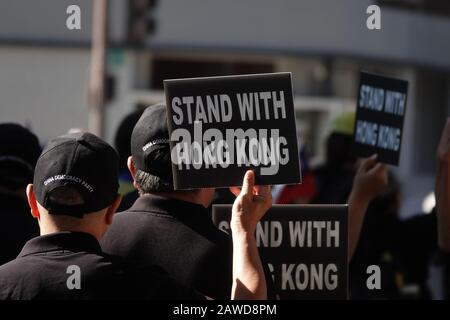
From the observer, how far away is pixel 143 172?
3650mm

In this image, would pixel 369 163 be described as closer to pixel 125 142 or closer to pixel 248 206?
pixel 125 142

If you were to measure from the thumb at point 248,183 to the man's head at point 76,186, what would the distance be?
35 cm

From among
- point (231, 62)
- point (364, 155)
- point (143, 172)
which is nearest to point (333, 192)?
Answer: point (364, 155)

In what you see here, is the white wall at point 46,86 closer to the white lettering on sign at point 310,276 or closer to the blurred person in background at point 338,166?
the blurred person in background at point 338,166

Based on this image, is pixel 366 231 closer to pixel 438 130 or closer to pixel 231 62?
pixel 231 62

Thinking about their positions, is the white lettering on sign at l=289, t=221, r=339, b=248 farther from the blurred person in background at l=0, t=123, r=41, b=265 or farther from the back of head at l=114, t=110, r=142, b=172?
the back of head at l=114, t=110, r=142, b=172

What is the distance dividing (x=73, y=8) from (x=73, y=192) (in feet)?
6.84

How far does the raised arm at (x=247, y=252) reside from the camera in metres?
3.14

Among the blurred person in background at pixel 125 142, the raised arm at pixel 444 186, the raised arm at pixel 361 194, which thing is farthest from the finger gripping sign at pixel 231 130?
the blurred person in background at pixel 125 142

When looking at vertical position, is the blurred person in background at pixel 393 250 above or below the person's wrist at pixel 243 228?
below

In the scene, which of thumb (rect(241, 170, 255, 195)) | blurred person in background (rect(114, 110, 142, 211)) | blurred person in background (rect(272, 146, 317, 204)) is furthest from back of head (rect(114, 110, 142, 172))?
thumb (rect(241, 170, 255, 195))

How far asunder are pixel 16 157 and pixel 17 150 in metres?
0.03

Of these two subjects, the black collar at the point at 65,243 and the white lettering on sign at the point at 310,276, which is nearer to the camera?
the black collar at the point at 65,243

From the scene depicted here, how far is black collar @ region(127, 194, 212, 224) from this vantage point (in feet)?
11.8
